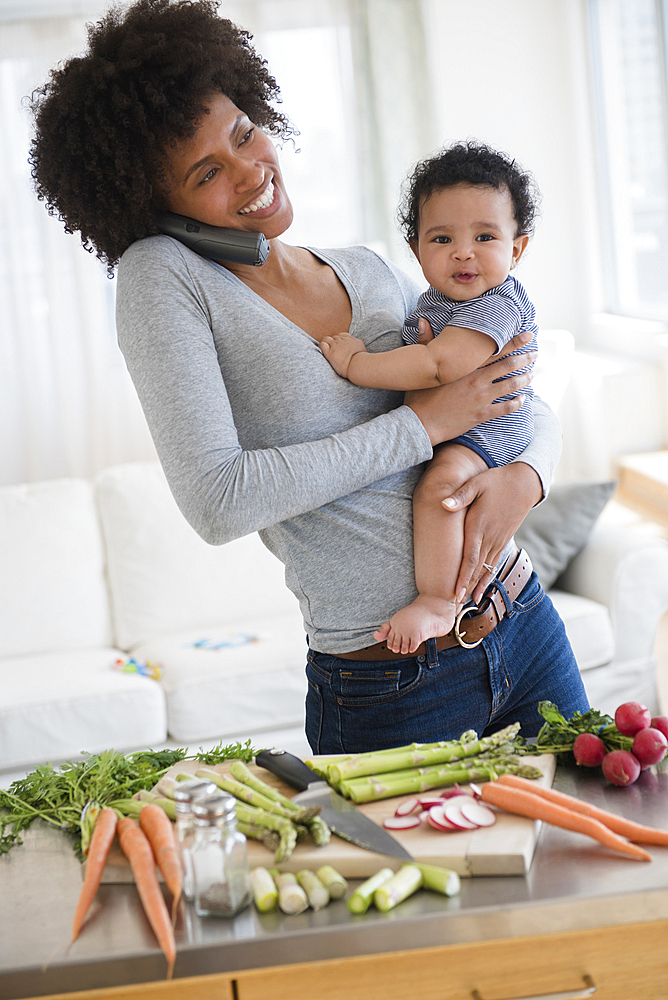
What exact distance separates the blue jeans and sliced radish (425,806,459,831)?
0.24 m

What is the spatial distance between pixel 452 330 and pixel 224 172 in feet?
1.22

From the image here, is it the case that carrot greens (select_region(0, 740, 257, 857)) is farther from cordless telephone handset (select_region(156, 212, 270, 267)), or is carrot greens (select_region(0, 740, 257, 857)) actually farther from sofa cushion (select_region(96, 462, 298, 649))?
sofa cushion (select_region(96, 462, 298, 649))

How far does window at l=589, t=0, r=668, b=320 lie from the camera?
4137 mm

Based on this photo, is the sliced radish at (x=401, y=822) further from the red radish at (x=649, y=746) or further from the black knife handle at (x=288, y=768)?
the red radish at (x=649, y=746)

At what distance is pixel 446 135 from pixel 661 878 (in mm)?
4355

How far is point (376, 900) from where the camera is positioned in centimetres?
86

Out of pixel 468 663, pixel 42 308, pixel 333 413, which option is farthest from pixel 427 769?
pixel 42 308

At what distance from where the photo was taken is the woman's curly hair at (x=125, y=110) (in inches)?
46.5

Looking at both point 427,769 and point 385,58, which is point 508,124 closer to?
point 385,58

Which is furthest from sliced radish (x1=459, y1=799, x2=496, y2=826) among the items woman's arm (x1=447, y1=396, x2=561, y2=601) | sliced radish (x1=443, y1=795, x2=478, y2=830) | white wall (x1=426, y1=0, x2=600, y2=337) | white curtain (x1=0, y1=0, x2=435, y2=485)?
white wall (x1=426, y1=0, x2=600, y2=337)

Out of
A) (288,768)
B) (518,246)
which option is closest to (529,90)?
(518,246)

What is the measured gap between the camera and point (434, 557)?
122 cm

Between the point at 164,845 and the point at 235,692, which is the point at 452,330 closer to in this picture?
the point at 164,845

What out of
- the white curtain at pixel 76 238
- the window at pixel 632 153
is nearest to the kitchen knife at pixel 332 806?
the window at pixel 632 153
